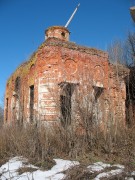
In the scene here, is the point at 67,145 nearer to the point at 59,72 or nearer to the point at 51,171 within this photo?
the point at 51,171

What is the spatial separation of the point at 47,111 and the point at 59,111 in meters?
3.49

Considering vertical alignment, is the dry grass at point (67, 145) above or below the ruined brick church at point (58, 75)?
below

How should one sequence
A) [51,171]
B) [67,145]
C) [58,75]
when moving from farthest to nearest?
[58,75] < [67,145] < [51,171]

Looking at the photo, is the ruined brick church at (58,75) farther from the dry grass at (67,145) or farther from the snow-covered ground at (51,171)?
the snow-covered ground at (51,171)

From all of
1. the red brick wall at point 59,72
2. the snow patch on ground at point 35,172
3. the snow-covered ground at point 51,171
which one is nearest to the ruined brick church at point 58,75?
the red brick wall at point 59,72

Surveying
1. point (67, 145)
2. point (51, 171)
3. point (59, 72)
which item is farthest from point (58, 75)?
point (51, 171)

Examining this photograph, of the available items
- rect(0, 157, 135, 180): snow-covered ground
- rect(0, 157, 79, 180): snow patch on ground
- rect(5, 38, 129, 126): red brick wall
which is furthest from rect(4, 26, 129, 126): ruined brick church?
rect(0, 157, 135, 180): snow-covered ground

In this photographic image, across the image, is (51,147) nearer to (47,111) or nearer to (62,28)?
(47,111)

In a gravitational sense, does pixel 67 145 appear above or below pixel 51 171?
above

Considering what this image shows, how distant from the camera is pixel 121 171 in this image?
5.05 metres

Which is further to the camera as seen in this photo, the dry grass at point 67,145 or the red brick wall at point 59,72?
the red brick wall at point 59,72

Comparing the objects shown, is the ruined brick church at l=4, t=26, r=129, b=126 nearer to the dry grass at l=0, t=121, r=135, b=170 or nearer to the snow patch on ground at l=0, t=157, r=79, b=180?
the dry grass at l=0, t=121, r=135, b=170

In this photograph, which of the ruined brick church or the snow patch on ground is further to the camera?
the ruined brick church

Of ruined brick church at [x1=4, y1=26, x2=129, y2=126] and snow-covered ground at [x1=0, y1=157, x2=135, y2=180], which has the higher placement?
ruined brick church at [x1=4, y1=26, x2=129, y2=126]
